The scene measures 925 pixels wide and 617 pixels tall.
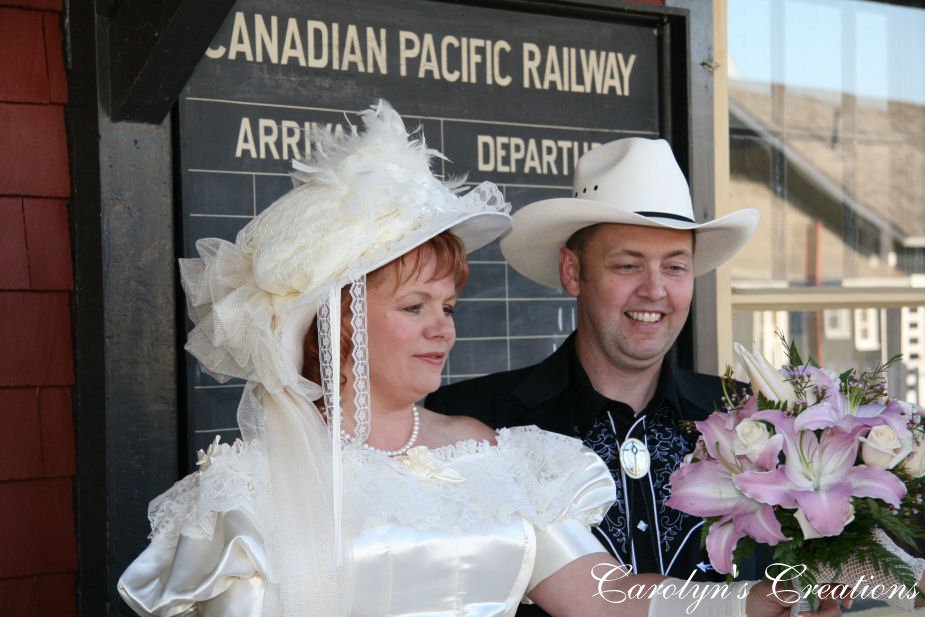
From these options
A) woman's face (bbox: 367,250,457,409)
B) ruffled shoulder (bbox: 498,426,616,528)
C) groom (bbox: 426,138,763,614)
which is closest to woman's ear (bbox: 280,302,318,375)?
woman's face (bbox: 367,250,457,409)

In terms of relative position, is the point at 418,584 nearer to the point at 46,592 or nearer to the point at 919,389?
the point at 46,592

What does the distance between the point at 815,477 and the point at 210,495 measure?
3.64ft

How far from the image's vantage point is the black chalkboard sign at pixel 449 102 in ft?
11.0

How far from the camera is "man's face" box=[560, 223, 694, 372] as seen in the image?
9.53 feet

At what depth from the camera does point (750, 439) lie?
205 cm

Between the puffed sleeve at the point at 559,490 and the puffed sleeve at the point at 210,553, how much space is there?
0.59 metres

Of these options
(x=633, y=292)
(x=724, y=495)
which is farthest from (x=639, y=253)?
(x=724, y=495)

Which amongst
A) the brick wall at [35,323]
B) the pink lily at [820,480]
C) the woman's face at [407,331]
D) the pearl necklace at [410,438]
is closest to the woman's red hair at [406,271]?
the woman's face at [407,331]

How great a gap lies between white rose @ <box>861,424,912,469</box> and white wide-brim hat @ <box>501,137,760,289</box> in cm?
100

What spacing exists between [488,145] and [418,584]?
1860 mm

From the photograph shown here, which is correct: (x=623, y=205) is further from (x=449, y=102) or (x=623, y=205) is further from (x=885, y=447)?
(x=885, y=447)

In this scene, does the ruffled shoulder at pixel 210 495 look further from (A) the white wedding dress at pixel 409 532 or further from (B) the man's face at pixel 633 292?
(B) the man's face at pixel 633 292

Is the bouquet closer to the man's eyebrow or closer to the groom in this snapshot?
the groom

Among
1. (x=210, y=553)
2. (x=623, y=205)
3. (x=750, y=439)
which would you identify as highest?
(x=623, y=205)
